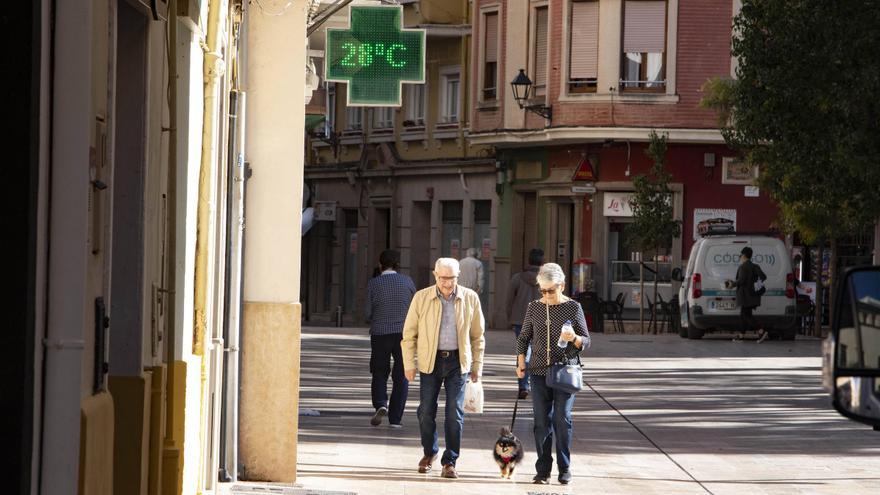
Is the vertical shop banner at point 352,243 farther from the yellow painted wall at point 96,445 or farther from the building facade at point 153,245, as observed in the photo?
the yellow painted wall at point 96,445

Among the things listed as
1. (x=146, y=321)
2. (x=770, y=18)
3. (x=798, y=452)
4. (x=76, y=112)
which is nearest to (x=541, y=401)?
(x=798, y=452)

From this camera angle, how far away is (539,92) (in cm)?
4359

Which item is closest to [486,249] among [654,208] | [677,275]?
[654,208]

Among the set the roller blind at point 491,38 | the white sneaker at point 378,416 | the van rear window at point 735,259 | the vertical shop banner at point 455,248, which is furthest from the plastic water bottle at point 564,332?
the vertical shop banner at point 455,248

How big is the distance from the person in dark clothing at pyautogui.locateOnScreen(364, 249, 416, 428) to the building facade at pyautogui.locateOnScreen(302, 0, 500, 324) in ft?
88.7

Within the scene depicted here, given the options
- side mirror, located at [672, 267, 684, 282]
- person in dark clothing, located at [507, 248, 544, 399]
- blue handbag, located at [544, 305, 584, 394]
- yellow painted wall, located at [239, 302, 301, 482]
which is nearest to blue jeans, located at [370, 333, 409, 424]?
blue handbag, located at [544, 305, 584, 394]

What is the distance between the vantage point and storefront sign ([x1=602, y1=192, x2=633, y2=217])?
42.5 m

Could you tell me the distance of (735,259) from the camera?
122 feet

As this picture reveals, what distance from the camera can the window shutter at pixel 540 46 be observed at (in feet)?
143

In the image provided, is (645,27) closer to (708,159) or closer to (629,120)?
(629,120)

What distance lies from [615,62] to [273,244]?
95.9 ft

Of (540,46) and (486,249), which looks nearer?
(540,46)

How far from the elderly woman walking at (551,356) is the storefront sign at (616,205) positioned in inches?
1108

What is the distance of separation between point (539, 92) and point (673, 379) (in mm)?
Result: 19080
